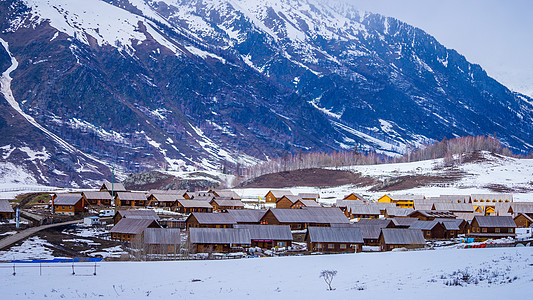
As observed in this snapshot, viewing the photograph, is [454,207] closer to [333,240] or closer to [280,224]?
[280,224]

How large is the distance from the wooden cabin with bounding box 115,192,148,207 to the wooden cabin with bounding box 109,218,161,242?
1951 inches

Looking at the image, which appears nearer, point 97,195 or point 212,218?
point 212,218

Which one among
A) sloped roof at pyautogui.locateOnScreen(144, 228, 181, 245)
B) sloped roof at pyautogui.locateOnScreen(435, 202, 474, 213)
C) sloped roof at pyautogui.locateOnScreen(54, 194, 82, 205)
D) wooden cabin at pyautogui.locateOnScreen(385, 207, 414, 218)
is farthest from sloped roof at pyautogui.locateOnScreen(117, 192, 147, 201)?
sloped roof at pyautogui.locateOnScreen(144, 228, 181, 245)

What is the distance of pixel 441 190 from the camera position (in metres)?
179

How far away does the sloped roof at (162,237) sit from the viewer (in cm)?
7219

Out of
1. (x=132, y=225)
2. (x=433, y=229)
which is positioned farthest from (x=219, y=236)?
(x=433, y=229)

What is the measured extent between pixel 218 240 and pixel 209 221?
61.4 ft

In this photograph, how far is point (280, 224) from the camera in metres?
103

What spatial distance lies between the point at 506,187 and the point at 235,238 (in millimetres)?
127810

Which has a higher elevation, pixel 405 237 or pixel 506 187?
pixel 506 187

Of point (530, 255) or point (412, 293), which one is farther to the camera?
point (530, 255)

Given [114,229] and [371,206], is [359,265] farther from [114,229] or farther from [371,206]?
[371,206]

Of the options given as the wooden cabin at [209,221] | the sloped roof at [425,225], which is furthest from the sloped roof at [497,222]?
the wooden cabin at [209,221]

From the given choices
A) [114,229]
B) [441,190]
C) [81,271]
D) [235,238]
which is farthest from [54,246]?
[441,190]
